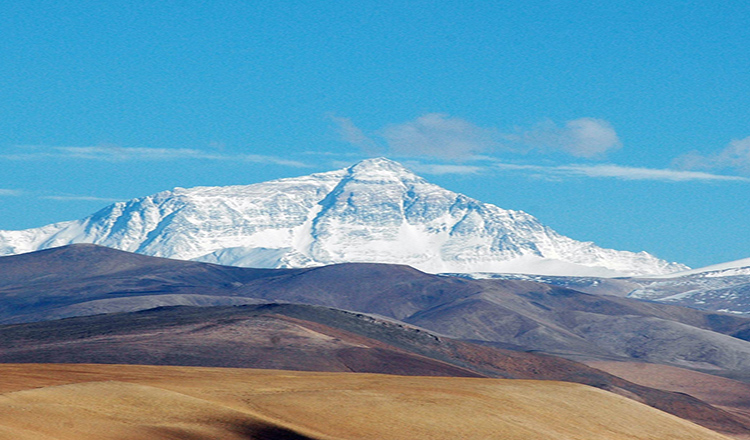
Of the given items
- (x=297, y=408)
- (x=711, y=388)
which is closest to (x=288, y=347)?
(x=297, y=408)

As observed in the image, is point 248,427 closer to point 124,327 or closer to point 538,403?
point 538,403

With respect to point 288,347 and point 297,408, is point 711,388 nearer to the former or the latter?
point 288,347

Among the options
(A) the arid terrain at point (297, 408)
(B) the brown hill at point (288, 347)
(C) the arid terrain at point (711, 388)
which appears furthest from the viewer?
(C) the arid terrain at point (711, 388)

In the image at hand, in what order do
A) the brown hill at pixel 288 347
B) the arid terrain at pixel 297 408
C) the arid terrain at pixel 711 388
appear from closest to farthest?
the arid terrain at pixel 297 408 < the brown hill at pixel 288 347 < the arid terrain at pixel 711 388

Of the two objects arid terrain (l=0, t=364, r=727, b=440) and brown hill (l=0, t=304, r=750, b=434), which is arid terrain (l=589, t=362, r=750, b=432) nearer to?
brown hill (l=0, t=304, r=750, b=434)

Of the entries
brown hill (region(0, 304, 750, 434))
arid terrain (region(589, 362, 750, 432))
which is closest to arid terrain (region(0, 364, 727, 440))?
brown hill (region(0, 304, 750, 434))

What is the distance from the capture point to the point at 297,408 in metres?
61.8

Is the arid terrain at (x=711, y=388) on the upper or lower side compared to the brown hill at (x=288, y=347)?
lower

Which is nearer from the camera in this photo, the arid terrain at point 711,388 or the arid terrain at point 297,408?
the arid terrain at point 297,408

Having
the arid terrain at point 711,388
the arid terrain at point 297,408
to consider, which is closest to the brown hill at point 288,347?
the arid terrain at point 711,388

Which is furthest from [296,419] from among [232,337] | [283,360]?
[232,337]

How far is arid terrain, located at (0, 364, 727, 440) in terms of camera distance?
51.9 m

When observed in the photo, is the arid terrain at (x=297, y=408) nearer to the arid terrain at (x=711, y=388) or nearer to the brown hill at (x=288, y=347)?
the brown hill at (x=288, y=347)

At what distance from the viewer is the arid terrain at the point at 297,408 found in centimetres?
5188
